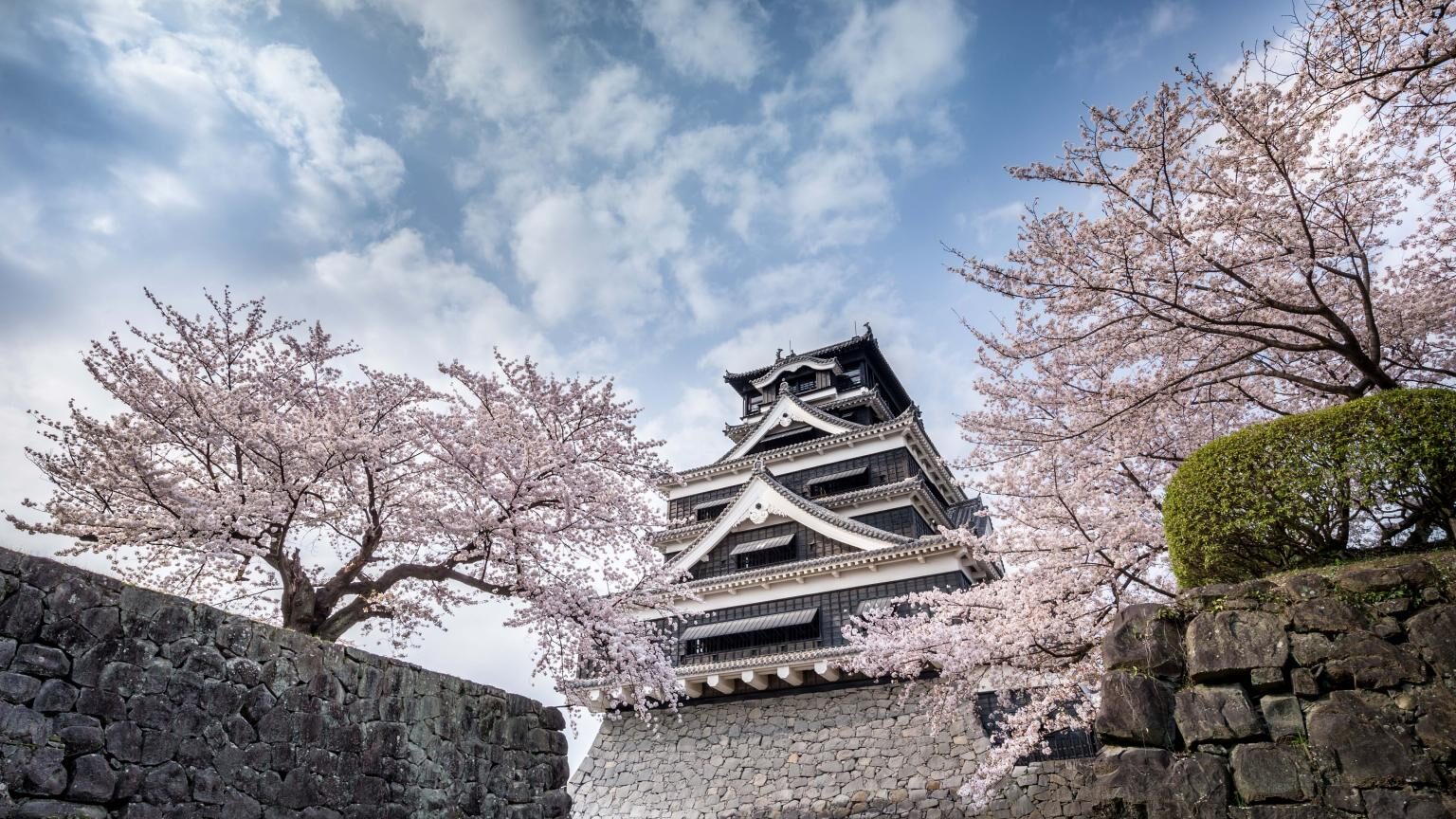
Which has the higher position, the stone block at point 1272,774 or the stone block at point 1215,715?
the stone block at point 1215,715

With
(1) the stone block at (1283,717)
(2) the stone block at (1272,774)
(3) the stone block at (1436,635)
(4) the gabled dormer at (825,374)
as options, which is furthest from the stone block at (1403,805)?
(4) the gabled dormer at (825,374)

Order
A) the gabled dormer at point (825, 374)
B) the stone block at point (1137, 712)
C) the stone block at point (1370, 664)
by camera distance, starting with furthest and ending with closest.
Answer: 1. the gabled dormer at point (825, 374)
2. the stone block at point (1137, 712)
3. the stone block at point (1370, 664)

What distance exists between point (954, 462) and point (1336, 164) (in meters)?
4.78

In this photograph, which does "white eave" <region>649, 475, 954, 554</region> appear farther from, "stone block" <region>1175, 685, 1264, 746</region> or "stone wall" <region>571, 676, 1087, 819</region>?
"stone block" <region>1175, 685, 1264, 746</region>

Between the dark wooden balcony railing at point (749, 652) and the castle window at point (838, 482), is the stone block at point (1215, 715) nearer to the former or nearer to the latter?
the dark wooden balcony railing at point (749, 652)

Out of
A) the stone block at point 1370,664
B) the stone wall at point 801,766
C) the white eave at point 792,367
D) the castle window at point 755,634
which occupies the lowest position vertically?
the stone wall at point 801,766

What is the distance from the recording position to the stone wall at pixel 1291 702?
182 inches

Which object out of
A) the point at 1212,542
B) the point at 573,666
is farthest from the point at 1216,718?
the point at 573,666

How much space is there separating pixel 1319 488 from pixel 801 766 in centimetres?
1315

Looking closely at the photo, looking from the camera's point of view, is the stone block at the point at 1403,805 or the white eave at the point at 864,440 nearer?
the stone block at the point at 1403,805

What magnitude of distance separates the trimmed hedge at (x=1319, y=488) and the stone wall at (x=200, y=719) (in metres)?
6.81

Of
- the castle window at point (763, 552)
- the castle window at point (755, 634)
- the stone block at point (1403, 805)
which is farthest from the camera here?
the castle window at point (763, 552)

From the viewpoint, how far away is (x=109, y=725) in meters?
4.81

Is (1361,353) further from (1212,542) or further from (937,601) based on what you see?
(937,601)
